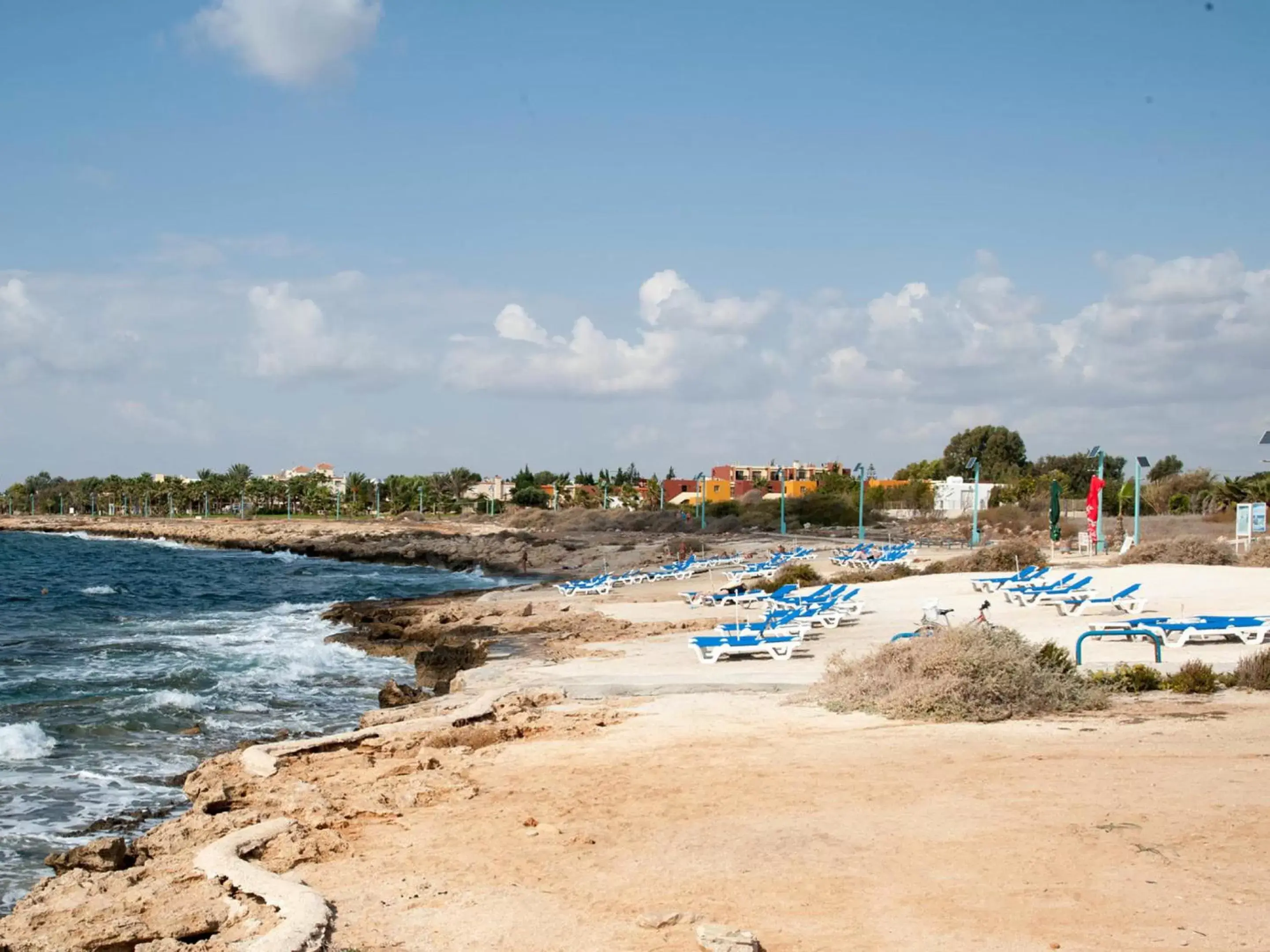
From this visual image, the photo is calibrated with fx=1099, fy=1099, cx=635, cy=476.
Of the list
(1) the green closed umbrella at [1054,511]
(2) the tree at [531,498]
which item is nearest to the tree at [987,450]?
(2) the tree at [531,498]

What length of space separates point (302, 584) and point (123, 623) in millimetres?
16634

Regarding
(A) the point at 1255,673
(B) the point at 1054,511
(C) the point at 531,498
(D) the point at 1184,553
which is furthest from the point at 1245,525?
(C) the point at 531,498

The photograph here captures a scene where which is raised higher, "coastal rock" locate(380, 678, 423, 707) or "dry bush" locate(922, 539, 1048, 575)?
"dry bush" locate(922, 539, 1048, 575)

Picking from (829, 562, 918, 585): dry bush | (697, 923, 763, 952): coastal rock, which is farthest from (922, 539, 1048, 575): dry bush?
(697, 923, 763, 952): coastal rock

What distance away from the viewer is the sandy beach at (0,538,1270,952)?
610 centimetres

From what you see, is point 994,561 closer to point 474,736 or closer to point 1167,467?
point 474,736

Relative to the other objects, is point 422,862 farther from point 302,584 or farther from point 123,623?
point 302,584

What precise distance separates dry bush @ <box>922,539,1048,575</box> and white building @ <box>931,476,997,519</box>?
132ft

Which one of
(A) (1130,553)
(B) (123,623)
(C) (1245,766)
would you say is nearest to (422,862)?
(C) (1245,766)

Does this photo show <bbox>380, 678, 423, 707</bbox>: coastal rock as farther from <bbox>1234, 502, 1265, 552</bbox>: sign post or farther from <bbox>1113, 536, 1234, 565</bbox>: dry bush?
<bbox>1234, 502, 1265, 552</bbox>: sign post

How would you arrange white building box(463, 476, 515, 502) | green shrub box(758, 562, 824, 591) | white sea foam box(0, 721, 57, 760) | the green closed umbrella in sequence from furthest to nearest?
1. white building box(463, 476, 515, 502)
2. the green closed umbrella
3. green shrub box(758, 562, 824, 591)
4. white sea foam box(0, 721, 57, 760)

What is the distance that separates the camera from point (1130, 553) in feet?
90.2

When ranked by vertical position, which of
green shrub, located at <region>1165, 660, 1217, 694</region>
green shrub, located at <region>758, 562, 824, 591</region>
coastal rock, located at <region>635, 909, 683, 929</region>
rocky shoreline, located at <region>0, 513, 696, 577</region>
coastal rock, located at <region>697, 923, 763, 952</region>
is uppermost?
green shrub, located at <region>1165, 660, 1217, 694</region>

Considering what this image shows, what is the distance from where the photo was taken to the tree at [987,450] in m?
109
